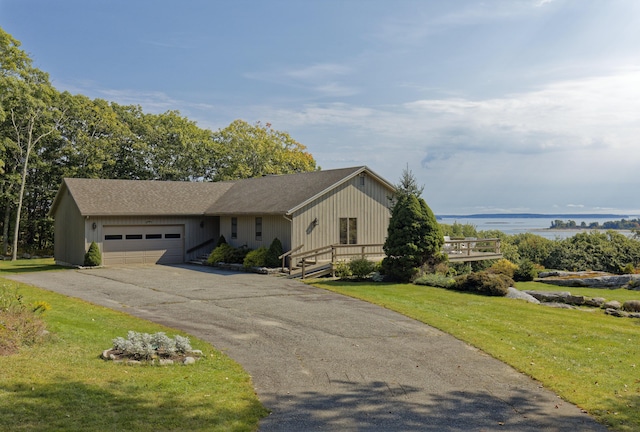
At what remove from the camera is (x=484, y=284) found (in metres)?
20.2

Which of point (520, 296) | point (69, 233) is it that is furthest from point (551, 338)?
point (69, 233)

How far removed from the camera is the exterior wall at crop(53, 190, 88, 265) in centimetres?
2916

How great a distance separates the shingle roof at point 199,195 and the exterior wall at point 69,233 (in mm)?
750

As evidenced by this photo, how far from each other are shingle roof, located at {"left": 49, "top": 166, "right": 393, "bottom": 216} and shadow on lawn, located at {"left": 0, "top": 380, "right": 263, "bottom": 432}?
1883 cm

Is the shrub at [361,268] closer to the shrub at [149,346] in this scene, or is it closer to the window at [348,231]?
the window at [348,231]

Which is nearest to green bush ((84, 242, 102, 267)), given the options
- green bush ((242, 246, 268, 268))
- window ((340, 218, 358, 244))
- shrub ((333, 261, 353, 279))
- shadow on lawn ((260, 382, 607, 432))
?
green bush ((242, 246, 268, 268))

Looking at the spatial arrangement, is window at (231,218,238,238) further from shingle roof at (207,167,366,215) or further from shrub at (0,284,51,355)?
shrub at (0,284,51,355)

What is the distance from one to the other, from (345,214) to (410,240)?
6831 mm

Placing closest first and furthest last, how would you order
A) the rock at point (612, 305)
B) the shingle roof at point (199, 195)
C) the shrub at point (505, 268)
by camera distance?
the rock at point (612, 305)
the shrub at point (505, 268)
the shingle roof at point (199, 195)

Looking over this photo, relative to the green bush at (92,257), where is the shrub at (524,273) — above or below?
below

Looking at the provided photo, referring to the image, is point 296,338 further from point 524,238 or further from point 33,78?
point 33,78

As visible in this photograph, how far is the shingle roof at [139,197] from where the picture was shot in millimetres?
29266

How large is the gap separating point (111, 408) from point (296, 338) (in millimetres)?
5476

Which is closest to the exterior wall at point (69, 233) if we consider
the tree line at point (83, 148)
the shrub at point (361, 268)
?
the tree line at point (83, 148)
